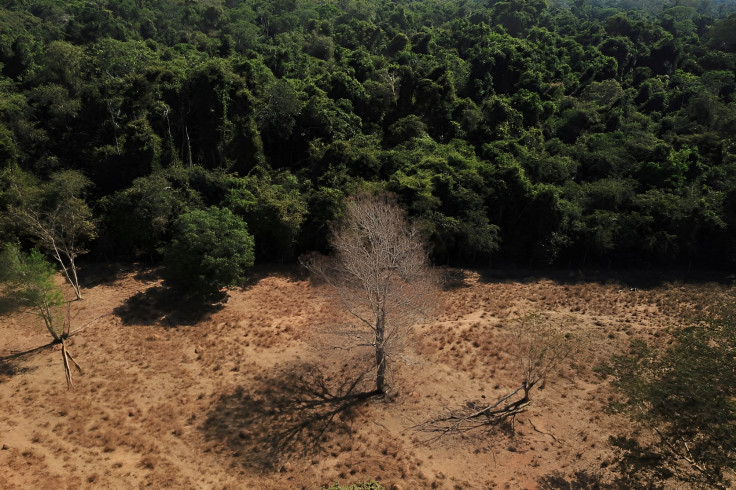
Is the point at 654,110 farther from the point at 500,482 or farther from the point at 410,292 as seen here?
the point at 500,482

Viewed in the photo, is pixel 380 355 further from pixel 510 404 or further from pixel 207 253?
pixel 207 253

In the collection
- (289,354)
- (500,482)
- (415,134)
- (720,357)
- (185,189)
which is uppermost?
(415,134)

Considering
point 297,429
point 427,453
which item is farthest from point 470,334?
point 297,429

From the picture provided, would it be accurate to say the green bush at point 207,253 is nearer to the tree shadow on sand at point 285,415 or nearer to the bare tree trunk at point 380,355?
the tree shadow on sand at point 285,415

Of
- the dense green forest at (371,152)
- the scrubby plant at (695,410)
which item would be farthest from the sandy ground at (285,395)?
the dense green forest at (371,152)

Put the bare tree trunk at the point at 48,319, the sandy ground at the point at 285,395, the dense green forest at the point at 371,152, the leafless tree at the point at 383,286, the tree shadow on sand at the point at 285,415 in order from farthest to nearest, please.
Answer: the dense green forest at the point at 371,152
the bare tree trunk at the point at 48,319
the leafless tree at the point at 383,286
the tree shadow on sand at the point at 285,415
the sandy ground at the point at 285,395

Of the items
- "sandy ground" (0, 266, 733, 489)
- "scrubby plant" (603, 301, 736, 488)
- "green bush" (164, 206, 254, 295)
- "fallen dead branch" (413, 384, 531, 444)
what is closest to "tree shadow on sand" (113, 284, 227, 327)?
"sandy ground" (0, 266, 733, 489)
